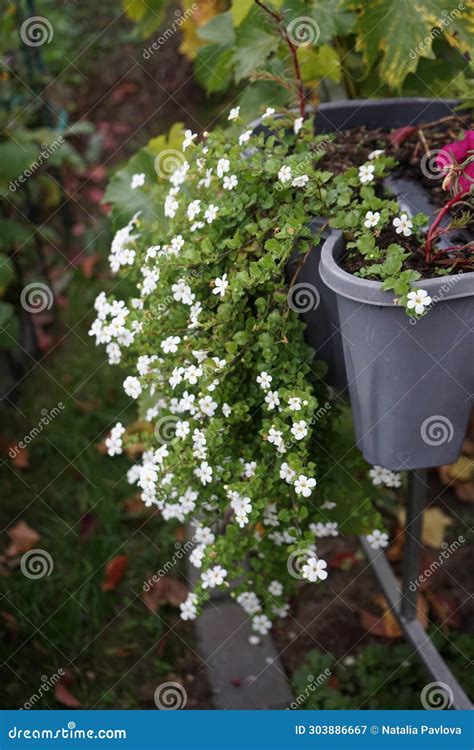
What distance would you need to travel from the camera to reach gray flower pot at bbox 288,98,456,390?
1.34m

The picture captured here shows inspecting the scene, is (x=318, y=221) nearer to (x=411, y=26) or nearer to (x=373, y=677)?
(x=411, y=26)

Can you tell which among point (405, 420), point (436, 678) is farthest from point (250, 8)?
point (436, 678)

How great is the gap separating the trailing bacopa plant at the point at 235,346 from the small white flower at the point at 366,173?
2.0 inches

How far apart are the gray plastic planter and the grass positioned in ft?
3.68

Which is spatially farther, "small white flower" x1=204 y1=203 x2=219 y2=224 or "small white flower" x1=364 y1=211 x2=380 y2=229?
"small white flower" x1=204 y1=203 x2=219 y2=224

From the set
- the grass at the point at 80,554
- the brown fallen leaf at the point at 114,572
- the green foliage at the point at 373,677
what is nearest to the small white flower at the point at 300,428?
the green foliage at the point at 373,677

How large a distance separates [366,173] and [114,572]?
1400mm

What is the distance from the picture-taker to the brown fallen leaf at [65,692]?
2014mm

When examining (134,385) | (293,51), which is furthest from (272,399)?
(293,51)

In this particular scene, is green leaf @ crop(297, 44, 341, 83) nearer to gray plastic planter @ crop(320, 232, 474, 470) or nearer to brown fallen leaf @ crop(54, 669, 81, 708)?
gray plastic planter @ crop(320, 232, 474, 470)

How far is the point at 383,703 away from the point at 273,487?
0.90 m

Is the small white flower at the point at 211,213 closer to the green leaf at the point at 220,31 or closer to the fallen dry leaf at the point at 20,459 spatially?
the green leaf at the point at 220,31

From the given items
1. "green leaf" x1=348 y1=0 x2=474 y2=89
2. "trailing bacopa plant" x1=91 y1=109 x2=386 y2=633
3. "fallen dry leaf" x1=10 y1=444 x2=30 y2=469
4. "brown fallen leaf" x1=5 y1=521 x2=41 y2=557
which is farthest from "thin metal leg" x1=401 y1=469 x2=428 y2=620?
"fallen dry leaf" x1=10 y1=444 x2=30 y2=469
